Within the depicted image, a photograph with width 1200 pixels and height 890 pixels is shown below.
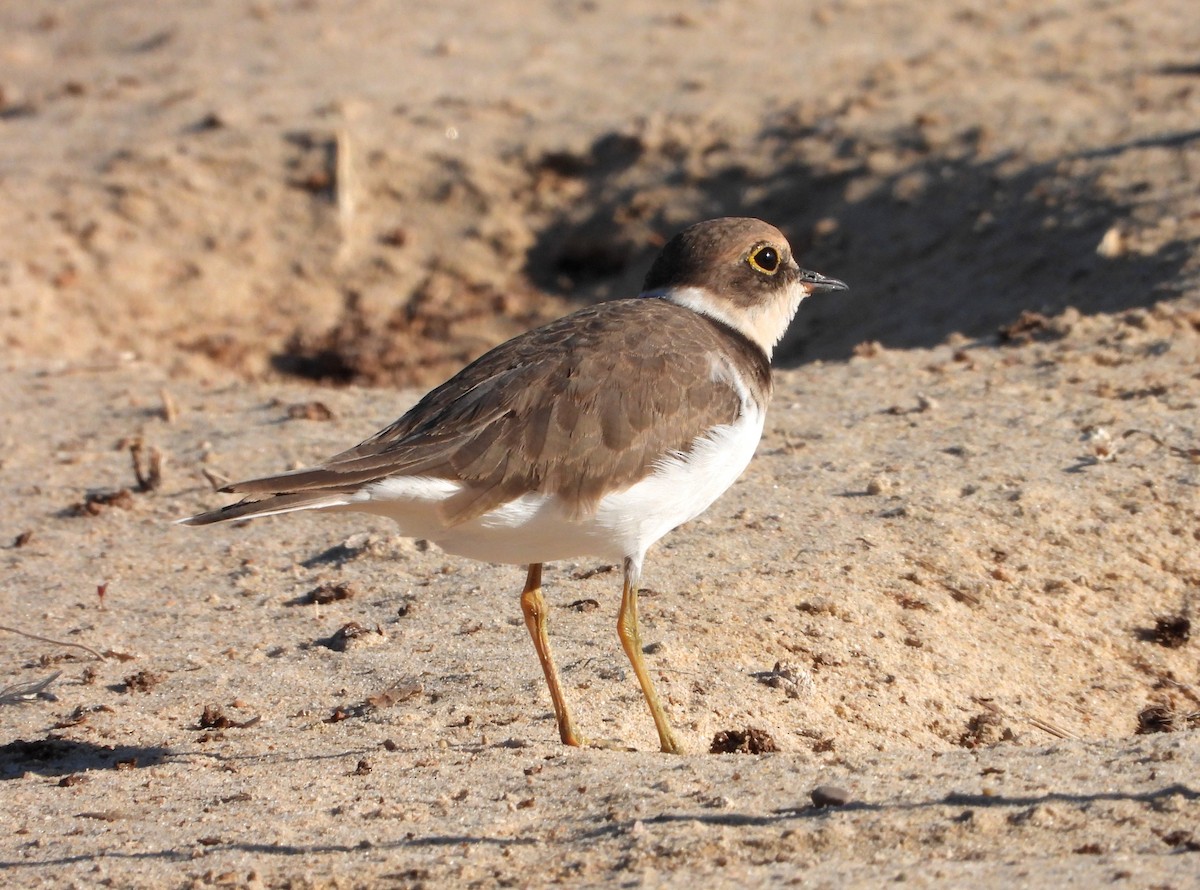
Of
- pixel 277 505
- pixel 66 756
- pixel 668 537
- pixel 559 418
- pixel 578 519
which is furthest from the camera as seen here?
pixel 668 537

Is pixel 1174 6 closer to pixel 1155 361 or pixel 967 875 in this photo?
pixel 1155 361

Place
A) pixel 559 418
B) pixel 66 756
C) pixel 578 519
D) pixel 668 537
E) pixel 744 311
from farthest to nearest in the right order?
pixel 668 537 < pixel 744 311 < pixel 66 756 < pixel 559 418 < pixel 578 519

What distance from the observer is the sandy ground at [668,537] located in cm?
384

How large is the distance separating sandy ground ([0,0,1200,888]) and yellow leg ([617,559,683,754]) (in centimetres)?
13

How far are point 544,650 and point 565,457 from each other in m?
0.65

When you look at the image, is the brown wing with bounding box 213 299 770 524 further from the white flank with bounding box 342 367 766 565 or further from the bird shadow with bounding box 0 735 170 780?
the bird shadow with bounding box 0 735 170 780

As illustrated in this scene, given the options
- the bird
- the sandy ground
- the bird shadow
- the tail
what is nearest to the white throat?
the bird

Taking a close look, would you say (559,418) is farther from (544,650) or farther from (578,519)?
(544,650)

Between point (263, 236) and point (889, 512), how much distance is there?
235 inches

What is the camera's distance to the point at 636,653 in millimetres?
4512

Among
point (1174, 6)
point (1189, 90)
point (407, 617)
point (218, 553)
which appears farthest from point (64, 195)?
point (1174, 6)

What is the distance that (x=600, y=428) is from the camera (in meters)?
4.43

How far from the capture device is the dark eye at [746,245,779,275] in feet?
17.4

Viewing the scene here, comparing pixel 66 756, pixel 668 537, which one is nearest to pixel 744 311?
pixel 668 537
